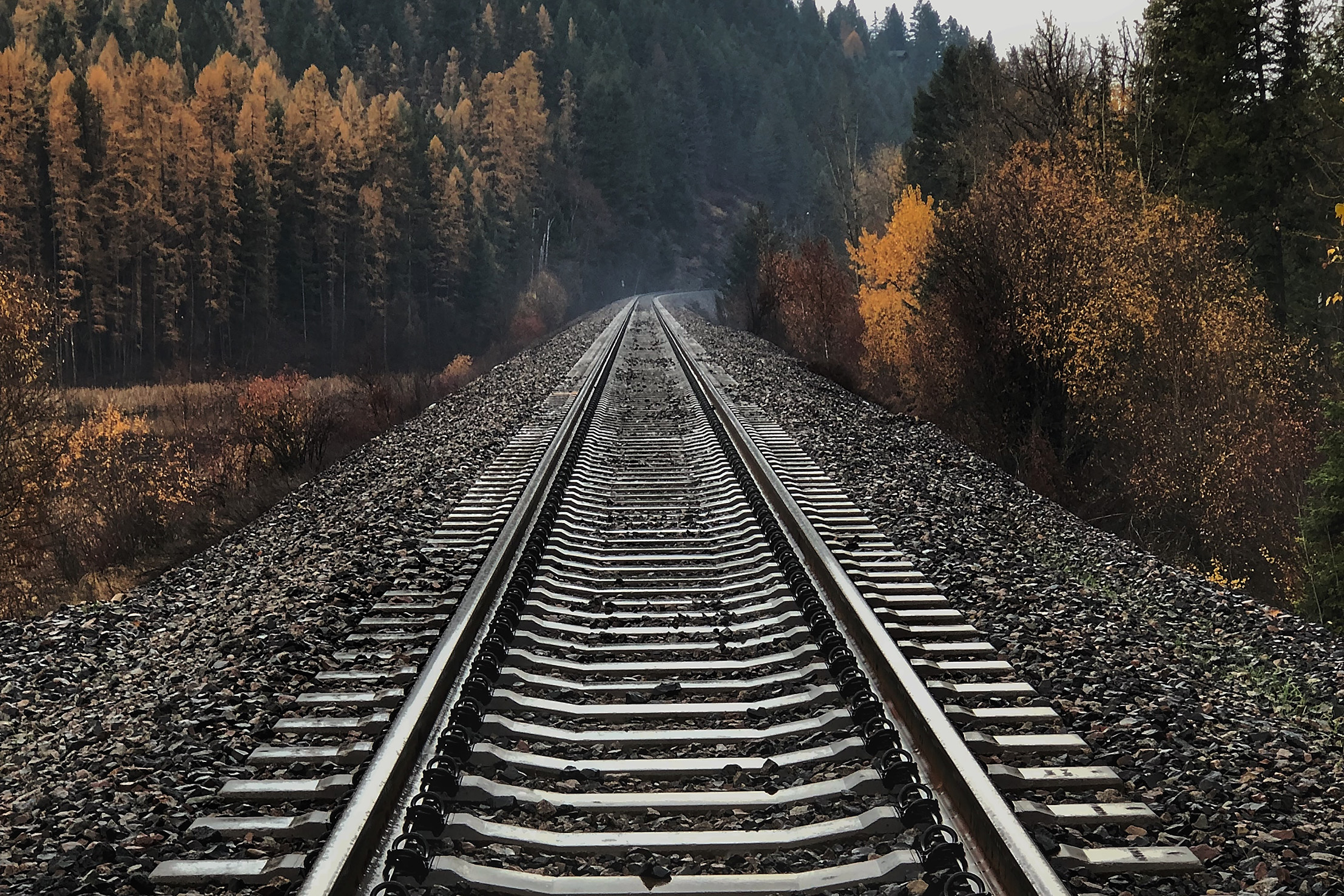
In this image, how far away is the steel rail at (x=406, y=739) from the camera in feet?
9.25

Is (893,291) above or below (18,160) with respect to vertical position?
below

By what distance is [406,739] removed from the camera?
3.60 metres

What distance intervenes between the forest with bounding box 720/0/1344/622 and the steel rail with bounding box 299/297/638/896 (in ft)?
22.4

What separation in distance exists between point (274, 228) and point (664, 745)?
2107 inches

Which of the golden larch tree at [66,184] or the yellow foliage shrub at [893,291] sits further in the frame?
the golden larch tree at [66,184]

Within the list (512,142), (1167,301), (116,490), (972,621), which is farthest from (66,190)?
(972,621)

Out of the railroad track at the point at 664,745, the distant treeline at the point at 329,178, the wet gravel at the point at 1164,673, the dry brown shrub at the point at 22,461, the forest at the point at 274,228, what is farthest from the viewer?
the distant treeline at the point at 329,178

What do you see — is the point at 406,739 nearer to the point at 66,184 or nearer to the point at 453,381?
the point at 453,381

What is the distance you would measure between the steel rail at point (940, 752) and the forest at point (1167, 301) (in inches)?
210

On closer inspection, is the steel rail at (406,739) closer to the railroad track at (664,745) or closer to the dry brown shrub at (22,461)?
the railroad track at (664,745)

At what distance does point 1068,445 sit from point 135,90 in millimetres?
49283

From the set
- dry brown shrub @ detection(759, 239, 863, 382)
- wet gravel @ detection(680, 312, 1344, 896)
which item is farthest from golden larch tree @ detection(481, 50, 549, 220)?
wet gravel @ detection(680, 312, 1344, 896)

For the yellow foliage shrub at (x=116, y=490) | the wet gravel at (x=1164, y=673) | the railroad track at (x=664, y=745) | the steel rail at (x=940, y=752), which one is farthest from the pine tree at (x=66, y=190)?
the steel rail at (x=940, y=752)

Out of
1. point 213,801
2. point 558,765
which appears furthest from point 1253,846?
point 213,801
